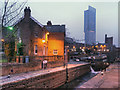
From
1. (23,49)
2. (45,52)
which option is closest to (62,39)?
(45,52)

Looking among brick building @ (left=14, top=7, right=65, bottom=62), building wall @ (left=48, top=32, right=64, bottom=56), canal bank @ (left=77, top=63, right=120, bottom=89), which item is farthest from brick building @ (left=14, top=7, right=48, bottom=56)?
canal bank @ (left=77, top=63, right=120, bottom=89)

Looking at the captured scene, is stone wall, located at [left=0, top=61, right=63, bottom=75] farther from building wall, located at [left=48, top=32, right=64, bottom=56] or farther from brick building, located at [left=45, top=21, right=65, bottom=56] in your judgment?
building wall, located at [left=48, top=32, right=64, bottom=56]

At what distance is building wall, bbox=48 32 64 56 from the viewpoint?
27.1m

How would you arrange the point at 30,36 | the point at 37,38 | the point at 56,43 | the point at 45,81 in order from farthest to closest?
1. the point at 56,43
2. the point at 37,38
3. the point at 30,36
4. the point at 45,81

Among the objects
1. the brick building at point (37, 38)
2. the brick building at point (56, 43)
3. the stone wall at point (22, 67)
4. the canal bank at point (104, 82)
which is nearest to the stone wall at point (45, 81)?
the stone wall at point (22, 67)

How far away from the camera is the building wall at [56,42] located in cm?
2711


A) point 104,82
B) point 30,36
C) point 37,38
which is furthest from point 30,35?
point 104,82

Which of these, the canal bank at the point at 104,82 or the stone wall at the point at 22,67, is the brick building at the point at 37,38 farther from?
the canal bank at the point at 104,82

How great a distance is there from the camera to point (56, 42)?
27422mm

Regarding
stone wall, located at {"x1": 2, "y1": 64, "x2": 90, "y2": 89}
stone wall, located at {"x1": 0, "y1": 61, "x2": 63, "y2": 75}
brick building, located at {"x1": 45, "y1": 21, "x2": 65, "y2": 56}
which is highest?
brick building, located at {"x1": 45, "y1": 21, "x2": 65, "y2": 56}

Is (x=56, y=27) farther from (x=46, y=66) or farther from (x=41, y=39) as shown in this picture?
(x=46, y=66)

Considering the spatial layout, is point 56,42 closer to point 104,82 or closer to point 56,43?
point 56,43

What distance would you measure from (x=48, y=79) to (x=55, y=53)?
13280 millimetres

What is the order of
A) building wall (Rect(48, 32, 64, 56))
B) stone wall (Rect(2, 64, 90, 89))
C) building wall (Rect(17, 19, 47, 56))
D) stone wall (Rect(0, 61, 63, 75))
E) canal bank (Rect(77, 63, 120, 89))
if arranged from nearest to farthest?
stone wall (Rect(2, 64, 90, 89))
canal bank (Rect(77, 63, 120, 89))
stone wall (Rect(0, 61, 63, 75))
building wall (Rect(17, 19, 47, 56))
building wall (Rect(48, 32, 64, 56))
